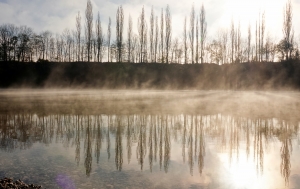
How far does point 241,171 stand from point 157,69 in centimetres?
4505

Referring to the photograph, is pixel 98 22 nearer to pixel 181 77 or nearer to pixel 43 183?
pixel 181 77

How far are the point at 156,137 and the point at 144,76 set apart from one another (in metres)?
40.5

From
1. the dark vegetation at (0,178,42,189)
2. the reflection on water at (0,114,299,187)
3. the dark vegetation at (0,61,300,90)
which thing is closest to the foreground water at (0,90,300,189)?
the reflection on water at (0,114,299,187)

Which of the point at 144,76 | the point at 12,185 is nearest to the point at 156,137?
the point at 12,185

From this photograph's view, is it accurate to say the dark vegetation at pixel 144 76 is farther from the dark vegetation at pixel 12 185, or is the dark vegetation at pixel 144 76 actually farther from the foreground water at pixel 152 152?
the dark vegetation at pixel 12 185

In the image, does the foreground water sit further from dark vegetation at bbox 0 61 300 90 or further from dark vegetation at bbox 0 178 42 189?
dark vegetation at bbox 0 61 300 90

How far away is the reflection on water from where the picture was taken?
6262 millimetres

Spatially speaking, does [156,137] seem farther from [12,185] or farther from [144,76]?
[144,76]

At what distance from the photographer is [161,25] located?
5091 centimetres

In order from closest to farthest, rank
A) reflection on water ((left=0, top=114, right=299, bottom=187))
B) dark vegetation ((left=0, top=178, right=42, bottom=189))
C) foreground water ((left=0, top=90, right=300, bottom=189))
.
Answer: dark vegetation ((left=0, top=178, right=42, bottom=189)) → foreground water ((left=0, top=90, right=300, bottom=189)) → reflection on water ((left=0, top=114, right=299, bottom=187))

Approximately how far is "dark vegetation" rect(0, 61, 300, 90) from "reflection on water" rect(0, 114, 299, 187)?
114 ft

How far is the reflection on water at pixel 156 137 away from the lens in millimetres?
6262

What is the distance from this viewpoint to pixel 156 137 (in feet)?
27.8

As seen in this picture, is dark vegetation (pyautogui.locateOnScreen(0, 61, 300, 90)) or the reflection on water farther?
dark vegetation (pyautogui.locateOnScreen(0, 61, 300, 90))
